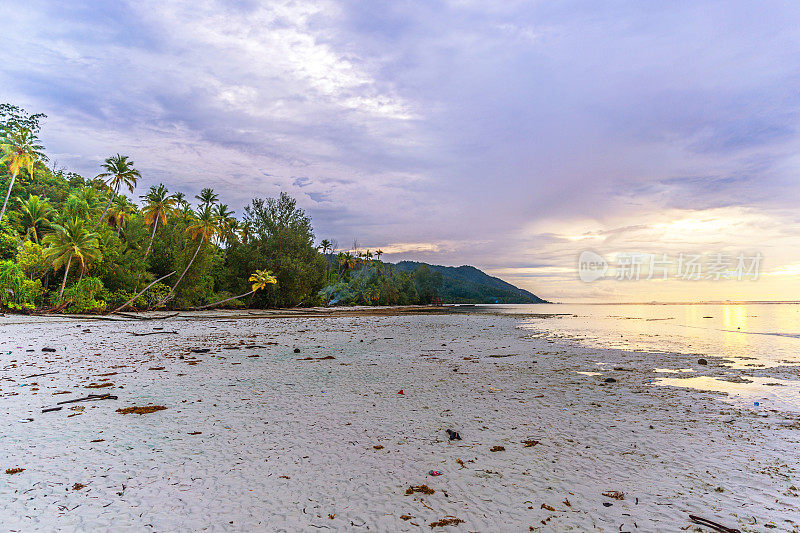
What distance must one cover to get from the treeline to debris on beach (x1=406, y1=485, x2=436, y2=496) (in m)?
36.9

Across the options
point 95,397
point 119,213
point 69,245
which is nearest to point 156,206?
point 119,213

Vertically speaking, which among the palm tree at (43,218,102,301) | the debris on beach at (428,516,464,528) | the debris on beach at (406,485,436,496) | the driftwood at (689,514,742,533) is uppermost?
the palm tree at (43,218,102,301)

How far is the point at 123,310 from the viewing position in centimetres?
3509

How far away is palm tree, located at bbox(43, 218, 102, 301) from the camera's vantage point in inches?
1164

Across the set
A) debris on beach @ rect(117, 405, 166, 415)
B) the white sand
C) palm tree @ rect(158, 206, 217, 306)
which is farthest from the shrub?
debris on beach @ rect(117, 405, 166, 415)

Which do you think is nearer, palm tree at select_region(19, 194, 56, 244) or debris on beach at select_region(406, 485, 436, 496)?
debris on beach at select_region(406, 485, 436, 496)

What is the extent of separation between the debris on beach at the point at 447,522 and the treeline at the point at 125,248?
37.4 m

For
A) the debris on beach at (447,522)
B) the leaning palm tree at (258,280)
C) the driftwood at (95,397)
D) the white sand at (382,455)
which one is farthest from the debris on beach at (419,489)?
the leaning palm tree at (258,280)

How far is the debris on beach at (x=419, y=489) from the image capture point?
330 cm

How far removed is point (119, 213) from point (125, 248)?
13.4 metres

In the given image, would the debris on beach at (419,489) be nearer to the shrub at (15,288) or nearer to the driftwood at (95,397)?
the driftwood at (95,397)

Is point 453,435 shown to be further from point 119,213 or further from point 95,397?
point 119,213

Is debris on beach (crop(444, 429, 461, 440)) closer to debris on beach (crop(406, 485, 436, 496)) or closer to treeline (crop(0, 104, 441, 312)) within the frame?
debris on beach (crop(406, 485, 436, 496))

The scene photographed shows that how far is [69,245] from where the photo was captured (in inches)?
1169
